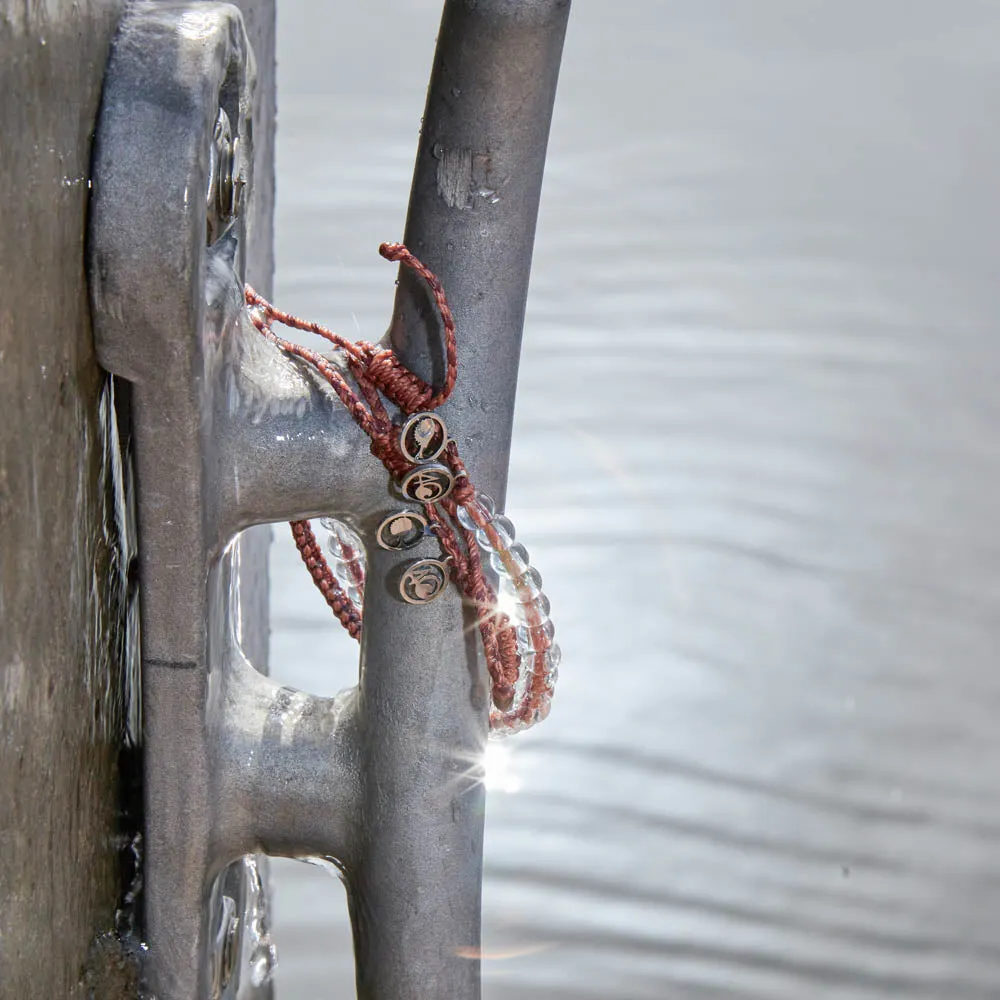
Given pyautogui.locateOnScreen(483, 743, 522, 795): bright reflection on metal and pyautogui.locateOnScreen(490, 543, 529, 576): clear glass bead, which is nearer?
pyautogui.locateOnScreen(490, 543, 529, 576): clear glass bead

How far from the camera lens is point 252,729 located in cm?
38

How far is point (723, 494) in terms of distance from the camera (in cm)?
102

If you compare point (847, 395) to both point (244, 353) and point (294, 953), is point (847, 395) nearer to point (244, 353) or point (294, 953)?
point (294, 953)

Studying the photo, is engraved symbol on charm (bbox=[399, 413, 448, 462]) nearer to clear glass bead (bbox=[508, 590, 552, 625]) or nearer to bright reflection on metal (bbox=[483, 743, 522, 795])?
clear glass bead (bbox=[508, 590, 552, 625])

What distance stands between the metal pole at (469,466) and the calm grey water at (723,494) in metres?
0.39

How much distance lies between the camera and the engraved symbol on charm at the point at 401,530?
347mm

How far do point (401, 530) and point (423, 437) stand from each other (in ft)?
0.09

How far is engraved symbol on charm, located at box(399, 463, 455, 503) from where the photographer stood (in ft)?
A: 1.10

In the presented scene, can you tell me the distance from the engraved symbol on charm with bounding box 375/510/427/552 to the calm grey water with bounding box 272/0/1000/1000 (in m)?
0.47

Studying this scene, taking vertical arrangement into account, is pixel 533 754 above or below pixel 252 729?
below

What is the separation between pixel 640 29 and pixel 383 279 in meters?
0.35

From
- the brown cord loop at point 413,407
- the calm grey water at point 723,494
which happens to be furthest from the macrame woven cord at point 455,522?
the calm grey water at point 723,494

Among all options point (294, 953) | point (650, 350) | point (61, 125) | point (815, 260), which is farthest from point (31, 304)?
point (815, 260)

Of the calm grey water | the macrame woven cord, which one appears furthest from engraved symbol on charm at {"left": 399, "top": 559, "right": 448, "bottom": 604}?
the calm grey water
